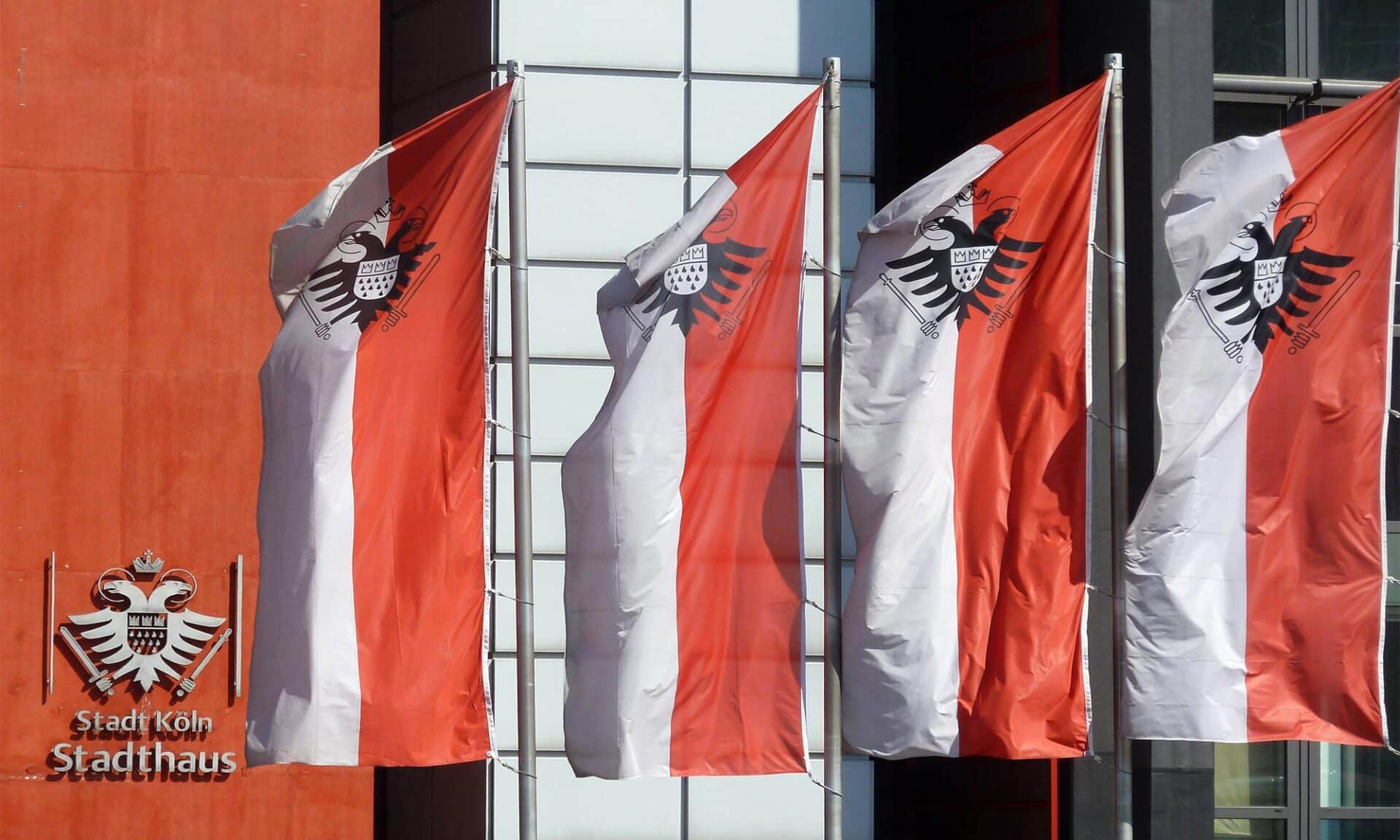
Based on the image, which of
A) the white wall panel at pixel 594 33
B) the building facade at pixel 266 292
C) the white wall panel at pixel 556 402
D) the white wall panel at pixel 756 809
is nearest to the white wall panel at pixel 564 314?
the building facade at pixel 266 292

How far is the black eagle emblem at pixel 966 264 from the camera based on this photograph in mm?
10984

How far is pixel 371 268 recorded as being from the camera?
11.1 meters

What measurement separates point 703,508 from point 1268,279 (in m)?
3.76

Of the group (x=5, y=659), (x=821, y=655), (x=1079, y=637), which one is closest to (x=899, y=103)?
(x=821, y=655)

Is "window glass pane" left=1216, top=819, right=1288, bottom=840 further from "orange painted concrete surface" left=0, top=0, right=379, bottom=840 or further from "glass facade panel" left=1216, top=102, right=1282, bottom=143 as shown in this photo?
"orange painted concrete surface" left=0, top=0, right=379, bottom=840

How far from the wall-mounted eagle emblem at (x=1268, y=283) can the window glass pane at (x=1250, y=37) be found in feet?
15.3

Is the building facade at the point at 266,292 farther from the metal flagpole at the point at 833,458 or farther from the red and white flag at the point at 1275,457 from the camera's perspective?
the metal flagpole at the point at 833,458

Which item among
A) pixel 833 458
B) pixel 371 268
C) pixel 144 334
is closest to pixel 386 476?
pixel 371 268

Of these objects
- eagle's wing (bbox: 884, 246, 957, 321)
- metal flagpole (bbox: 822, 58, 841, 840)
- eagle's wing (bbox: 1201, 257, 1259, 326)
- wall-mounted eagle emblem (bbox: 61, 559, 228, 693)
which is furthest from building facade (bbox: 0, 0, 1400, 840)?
eagle's wing (bbox: 884, 246, 957, 321)

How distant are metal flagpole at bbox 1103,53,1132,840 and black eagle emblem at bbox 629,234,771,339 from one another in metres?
2.31

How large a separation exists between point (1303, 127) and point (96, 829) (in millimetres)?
11471

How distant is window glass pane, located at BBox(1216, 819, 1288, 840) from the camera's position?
1512 cm

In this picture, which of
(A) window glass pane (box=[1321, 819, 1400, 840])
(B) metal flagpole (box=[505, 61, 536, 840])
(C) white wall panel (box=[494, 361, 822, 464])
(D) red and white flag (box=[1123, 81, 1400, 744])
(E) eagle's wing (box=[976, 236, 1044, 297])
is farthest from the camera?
(C) white wall panel (box=[494, 361, 822, 464])

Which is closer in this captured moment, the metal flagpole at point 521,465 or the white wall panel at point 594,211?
the metal flagpole at point 521,465
